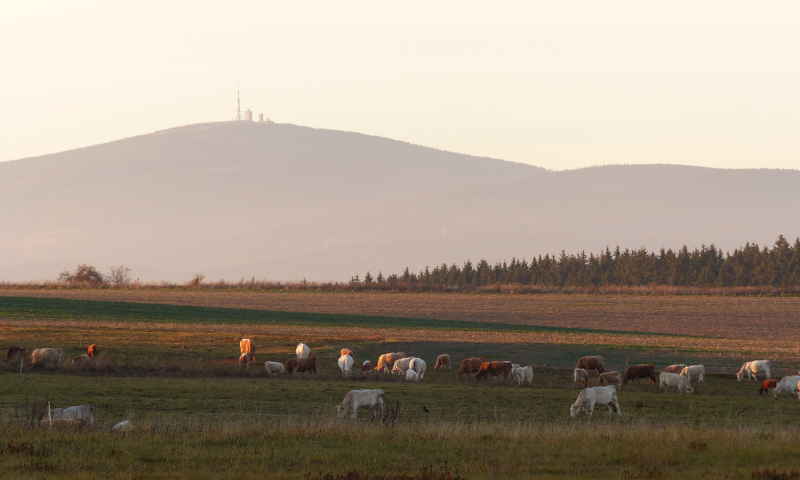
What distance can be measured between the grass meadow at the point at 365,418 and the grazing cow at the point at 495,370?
1222 millimetres

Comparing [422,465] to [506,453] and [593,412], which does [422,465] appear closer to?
[506,453]

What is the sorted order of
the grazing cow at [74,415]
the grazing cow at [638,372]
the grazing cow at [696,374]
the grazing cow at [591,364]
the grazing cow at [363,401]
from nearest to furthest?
the grazing cow at [74,415] < the grazing cow at [363,401] < the grazing cow at [696,374] < the grazing cow at [638,372] < the grazing cow at [591,364]

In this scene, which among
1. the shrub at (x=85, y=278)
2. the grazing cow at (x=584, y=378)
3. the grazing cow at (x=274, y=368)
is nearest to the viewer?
the grazing cow at (x=584, y=378)

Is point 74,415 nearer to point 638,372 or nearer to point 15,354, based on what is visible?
point 15,354

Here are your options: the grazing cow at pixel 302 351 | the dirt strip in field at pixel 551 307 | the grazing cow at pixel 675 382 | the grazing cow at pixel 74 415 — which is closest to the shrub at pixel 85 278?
the dirt strip in field at pixel 551 307

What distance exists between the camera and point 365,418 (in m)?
31.6

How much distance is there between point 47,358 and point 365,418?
19126mm

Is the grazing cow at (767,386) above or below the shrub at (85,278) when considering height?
below

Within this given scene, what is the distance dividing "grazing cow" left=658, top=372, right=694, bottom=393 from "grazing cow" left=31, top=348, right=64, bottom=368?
21.4 m

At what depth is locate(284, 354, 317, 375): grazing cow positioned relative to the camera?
4716 centimetres

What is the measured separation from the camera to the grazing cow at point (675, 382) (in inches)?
1671

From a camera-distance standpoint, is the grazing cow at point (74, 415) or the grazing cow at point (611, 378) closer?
the grazing cow at point (74, 415)

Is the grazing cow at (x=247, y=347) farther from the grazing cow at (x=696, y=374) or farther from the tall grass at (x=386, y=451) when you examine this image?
the tall grass at (x=386, y=451)

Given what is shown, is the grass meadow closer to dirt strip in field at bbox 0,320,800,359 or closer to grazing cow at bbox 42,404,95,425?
dirt strip in field at bbox 0,320,800,359
